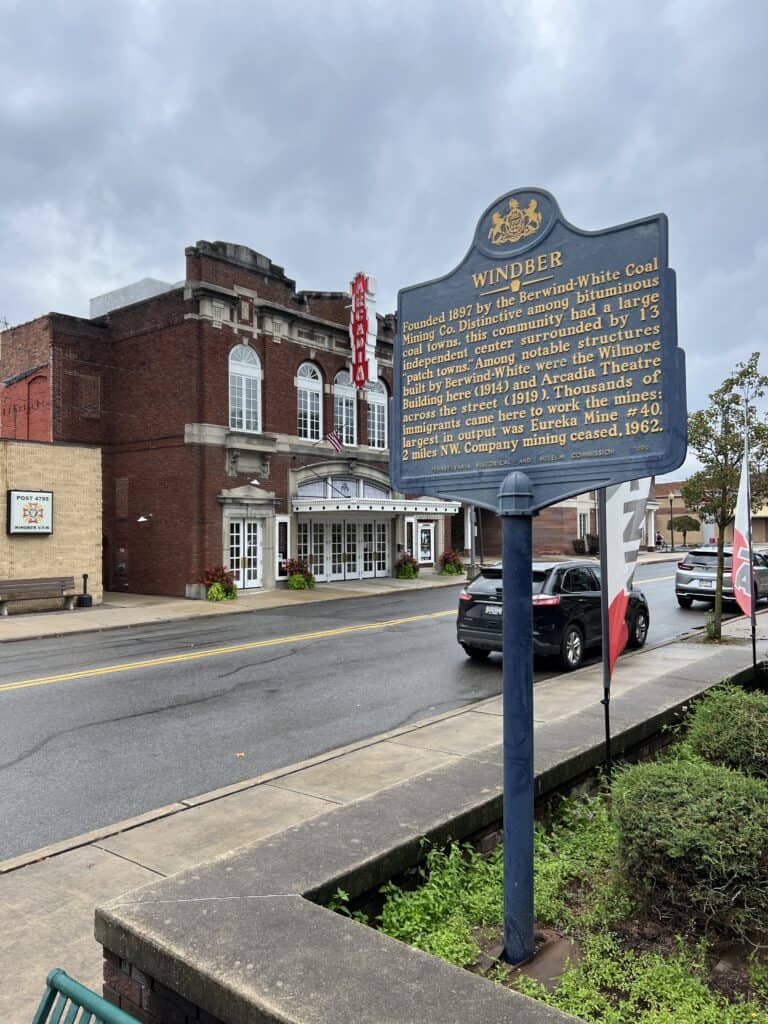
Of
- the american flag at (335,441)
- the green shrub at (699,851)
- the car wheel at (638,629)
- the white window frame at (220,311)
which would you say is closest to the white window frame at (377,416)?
the american flag at (335,441)

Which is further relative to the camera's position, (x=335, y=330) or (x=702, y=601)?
(x=335, y=330)

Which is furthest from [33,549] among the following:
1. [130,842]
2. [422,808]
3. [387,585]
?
[422,808]

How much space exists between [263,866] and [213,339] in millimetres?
24481

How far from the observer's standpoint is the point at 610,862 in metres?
4.27

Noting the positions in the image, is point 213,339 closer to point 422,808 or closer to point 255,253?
point 255,253

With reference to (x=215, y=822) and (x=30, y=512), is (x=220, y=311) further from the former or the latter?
(x=215, y=822)

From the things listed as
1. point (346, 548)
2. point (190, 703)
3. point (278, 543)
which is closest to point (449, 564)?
point (346, 548)

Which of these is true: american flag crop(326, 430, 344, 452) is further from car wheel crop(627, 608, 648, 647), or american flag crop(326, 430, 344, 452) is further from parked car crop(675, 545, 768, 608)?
car wheel crop(627, 608, 648, 647)

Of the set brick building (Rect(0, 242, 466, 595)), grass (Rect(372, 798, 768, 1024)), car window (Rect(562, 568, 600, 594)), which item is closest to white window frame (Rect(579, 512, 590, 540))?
brick building (Rect(0, 242, 466, 595))

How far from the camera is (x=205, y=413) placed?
26031 mm

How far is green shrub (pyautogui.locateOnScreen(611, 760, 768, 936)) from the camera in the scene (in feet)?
11.6

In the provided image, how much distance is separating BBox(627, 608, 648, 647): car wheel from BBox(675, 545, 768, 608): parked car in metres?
7.18

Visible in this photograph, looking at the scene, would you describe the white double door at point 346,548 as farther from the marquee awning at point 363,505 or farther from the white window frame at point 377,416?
the white window frame at point 377,416

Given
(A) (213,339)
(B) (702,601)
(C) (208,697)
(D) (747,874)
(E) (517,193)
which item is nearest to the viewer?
(D) (747,874)
